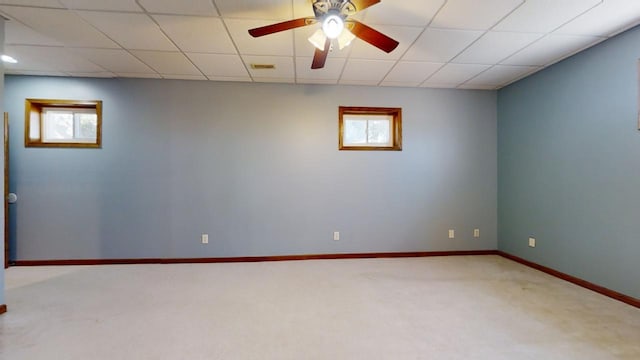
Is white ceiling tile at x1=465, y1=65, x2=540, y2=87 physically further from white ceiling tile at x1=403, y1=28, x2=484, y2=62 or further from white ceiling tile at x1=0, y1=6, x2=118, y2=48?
white ceiling tile at x1=0, y1=6, x2=118, y2=48

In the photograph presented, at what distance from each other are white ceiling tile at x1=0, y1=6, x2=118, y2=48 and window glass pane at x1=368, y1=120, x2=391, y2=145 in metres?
3.23

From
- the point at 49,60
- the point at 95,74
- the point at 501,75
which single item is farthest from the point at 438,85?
the point at 49,60

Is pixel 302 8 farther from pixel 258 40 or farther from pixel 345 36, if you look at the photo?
pixel 258 40

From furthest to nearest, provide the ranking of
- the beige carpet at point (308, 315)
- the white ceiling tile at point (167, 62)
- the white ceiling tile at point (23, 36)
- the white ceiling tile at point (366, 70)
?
the white ceiling tile at point (366, 70) < the white ceiling tile at point (167, 62) < the white ceiling tile at point (23, 36) < the beige carpet at point (308, 315)

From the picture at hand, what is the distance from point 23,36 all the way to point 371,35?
3.23m

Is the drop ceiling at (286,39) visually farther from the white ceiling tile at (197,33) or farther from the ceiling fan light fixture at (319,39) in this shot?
the ceiling fan light fixture at (319,39)

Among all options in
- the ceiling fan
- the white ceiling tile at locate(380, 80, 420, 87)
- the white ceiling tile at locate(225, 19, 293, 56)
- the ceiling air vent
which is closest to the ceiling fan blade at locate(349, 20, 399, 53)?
the ceiling fan

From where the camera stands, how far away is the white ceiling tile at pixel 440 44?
259cm

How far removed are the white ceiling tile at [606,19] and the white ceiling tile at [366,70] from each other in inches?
63.3

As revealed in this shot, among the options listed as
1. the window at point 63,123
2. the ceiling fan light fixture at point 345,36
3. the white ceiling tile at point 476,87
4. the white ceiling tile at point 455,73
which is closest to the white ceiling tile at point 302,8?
the ceiling fan light fixture at point 345,36

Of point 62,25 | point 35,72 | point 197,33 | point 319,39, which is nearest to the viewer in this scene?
point 319,39

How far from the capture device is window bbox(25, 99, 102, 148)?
3.71 m

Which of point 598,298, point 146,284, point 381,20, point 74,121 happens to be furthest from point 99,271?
point 598,298

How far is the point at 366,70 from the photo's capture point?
3.49 meters
